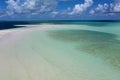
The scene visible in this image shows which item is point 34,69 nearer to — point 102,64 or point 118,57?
point 102,64

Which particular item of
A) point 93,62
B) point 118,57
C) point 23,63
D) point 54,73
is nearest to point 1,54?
point 23,63

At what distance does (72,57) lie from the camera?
8648 mm

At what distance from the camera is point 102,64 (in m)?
7.58

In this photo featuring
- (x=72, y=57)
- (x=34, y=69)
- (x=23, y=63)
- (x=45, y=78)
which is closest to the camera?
(x=45, y=78)

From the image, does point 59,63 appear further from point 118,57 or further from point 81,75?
point 118,57

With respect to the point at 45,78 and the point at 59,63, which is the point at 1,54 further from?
the point at 45,78

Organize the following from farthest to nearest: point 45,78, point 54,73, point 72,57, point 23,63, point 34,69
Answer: point 72,57 → point 23,63 → point 34,69 → point 54,73 → point 45,78

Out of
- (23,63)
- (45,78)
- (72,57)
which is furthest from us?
(72,57)

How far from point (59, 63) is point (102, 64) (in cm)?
168

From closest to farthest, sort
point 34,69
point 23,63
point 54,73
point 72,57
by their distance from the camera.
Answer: point 54,73 → point 34,69 → point 23,63 → point 72,57

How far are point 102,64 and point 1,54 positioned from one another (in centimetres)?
464

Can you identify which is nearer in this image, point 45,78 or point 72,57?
point 45,78

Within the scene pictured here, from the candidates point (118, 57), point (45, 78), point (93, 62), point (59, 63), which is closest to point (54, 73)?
point (45, 78)

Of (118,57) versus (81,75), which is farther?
(118,57)
